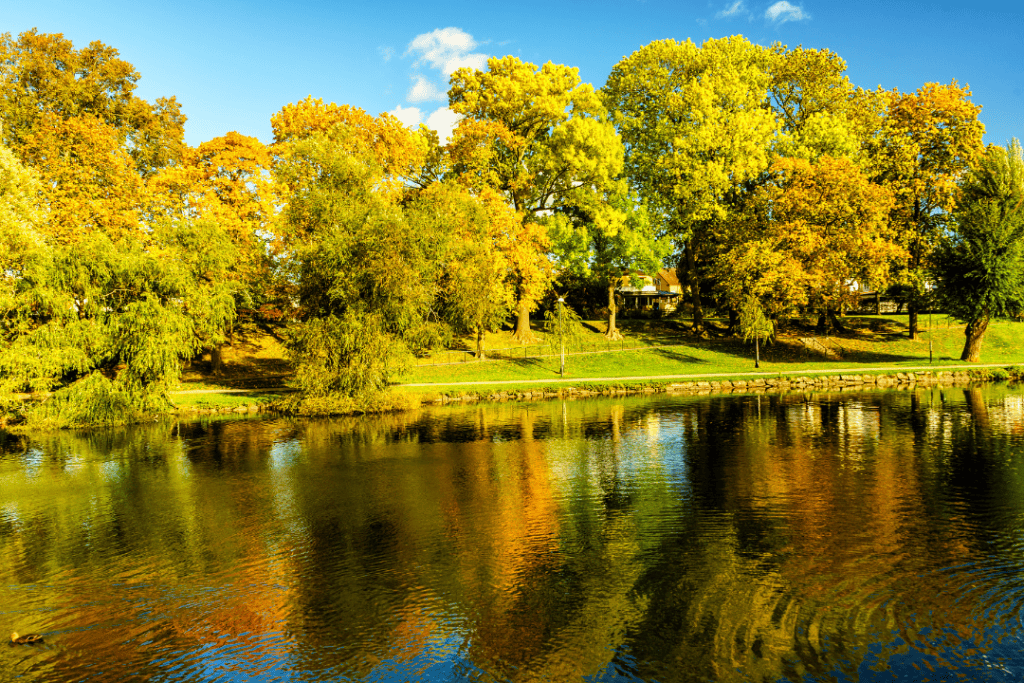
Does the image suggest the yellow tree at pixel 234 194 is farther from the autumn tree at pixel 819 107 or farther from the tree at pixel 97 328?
the autumn tree at pixel 819 107

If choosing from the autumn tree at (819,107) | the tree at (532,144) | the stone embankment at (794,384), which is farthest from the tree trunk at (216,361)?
the autumn tree at (819,107)

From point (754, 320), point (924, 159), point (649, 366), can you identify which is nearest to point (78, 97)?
point (649, 366)

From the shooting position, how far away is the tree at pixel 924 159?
5650cm

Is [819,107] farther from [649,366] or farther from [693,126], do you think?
[649,366]

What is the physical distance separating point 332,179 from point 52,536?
1097 inches

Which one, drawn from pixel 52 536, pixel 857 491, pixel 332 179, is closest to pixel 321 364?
pixel 332 179

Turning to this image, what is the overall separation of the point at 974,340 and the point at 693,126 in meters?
25.9

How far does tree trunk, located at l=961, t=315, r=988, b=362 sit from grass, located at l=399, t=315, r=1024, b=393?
1.25 meters

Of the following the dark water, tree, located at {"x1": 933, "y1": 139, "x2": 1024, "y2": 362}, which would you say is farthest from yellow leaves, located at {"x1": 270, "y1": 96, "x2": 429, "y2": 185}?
tree, located at {"x1": 933, "y1": 139, "x2": 1024, "y2": 362}

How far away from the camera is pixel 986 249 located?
2016 inches

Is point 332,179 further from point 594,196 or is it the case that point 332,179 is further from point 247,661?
point 247,661

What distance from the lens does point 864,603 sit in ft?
44.3

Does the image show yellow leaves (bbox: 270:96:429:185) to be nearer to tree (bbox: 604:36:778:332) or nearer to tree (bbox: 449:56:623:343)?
tree (bbox: 449:56:623:343)

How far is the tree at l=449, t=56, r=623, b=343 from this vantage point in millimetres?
55281
